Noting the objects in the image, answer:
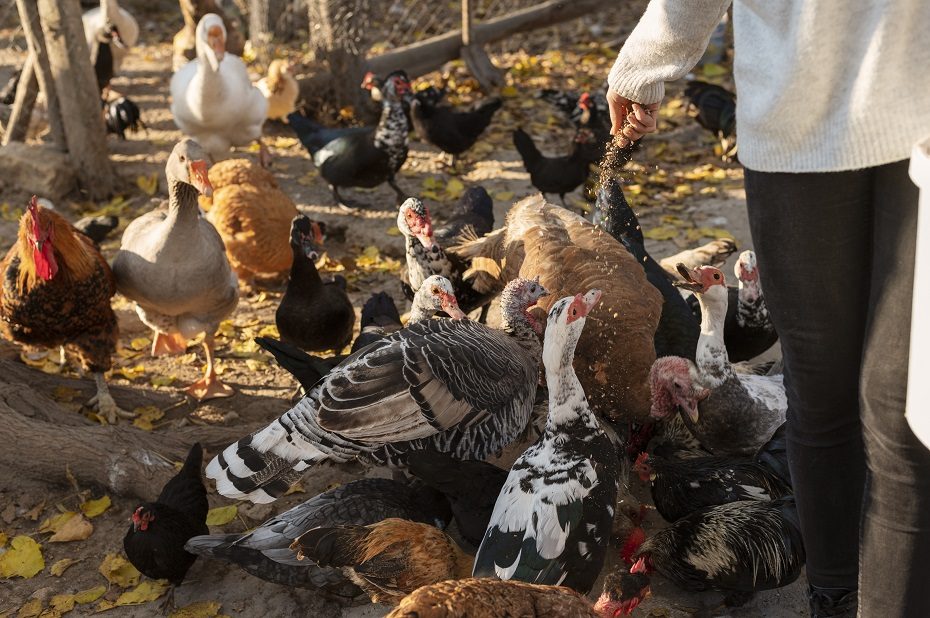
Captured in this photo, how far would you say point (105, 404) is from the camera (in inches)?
173

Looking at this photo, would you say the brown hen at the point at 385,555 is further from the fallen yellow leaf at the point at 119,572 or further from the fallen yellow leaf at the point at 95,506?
the fallen yellow leaf at the point at 95,506

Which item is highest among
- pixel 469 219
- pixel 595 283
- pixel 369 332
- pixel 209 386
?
pixel 595 283

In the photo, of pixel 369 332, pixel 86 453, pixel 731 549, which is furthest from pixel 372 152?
pixel 731 549

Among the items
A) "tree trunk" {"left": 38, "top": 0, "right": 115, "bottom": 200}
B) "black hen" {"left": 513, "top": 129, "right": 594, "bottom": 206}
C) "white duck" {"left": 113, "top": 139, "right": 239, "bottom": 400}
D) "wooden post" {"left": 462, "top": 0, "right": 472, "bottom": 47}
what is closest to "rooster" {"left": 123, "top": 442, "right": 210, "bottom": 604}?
"white duck" {"left": 113, "top": 139, "right": 239, "bottom": 400}

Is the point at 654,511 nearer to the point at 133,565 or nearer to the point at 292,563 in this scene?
the point at 292,563

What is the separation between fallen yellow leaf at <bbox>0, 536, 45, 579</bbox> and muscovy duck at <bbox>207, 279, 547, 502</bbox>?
74cm

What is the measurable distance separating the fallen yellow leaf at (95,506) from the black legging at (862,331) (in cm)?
283

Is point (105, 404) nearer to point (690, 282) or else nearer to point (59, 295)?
point (59, 295)

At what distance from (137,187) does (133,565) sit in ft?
13.7

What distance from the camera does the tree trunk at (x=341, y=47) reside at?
7.66 meters

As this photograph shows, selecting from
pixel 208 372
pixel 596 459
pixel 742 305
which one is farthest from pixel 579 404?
pixel 208 372

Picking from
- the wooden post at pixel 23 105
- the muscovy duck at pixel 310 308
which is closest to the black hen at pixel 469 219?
the muscovy duck at pixel 310 308

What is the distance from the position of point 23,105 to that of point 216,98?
5.25 feet

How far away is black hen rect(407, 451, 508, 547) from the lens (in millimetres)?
3199
